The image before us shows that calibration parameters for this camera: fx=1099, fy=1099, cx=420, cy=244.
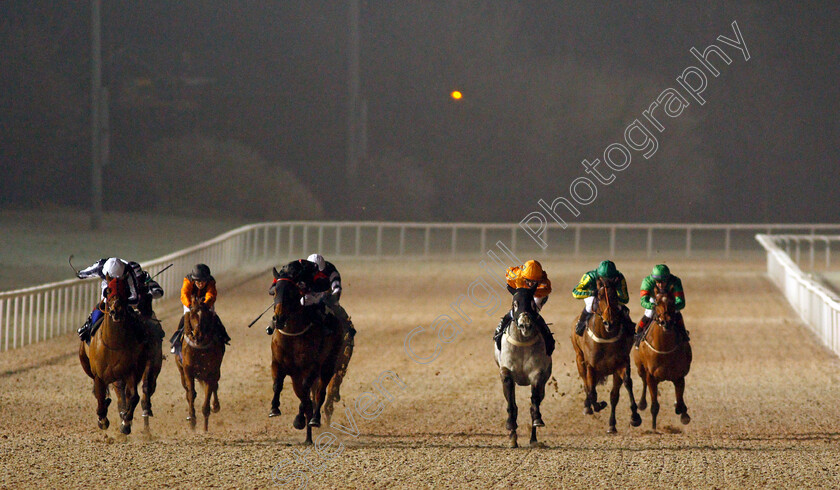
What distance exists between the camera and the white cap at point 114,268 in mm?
7672

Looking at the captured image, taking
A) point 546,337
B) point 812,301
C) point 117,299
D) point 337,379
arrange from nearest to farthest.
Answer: point 117,299
point 546,337
point 337,379
point 812,301

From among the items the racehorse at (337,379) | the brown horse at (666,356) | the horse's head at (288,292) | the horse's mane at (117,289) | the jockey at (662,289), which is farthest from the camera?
the racehorse at (337,379)

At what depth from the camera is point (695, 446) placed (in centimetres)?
836

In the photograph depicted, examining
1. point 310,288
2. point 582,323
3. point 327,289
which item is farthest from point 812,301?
point 310,288

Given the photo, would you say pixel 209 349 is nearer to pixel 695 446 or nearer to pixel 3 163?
pixel 695 446

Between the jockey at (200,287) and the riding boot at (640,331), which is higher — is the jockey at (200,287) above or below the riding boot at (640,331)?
above

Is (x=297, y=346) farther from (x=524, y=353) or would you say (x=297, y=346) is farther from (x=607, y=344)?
(x=607, y=344)

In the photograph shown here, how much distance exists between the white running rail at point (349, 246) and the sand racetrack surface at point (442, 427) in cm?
71

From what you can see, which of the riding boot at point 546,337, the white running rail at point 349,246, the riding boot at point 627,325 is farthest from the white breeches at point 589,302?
the white running rail at point 349,246

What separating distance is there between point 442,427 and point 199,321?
2.37 m

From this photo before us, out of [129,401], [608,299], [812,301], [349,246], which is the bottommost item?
[129,401]

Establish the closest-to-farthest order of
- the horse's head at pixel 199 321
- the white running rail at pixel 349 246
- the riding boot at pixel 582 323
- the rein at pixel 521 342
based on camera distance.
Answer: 1. the rein at pixel 521 342
2. the horse's head at pixel 199 321
3. the riding boot at pixel 582 323
4. the white running rail at pixel 349 246

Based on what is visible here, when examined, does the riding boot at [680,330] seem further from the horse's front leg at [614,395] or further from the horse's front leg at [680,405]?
the horse's front leg at [614,395]

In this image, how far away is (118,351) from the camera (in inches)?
306
